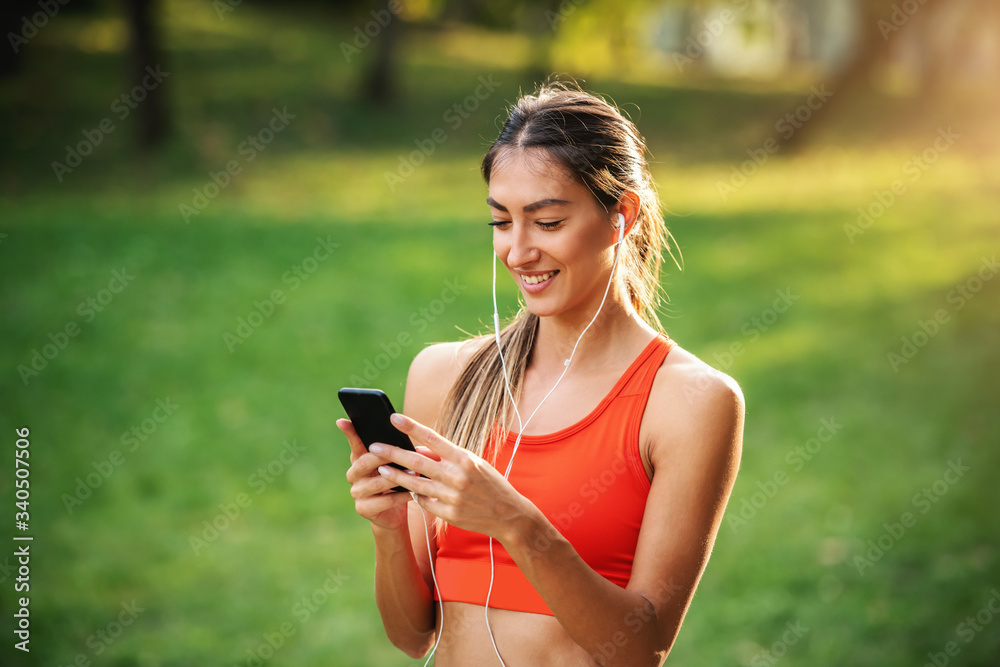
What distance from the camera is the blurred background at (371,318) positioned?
18.6ft

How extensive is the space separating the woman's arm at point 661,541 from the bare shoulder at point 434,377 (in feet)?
2.02

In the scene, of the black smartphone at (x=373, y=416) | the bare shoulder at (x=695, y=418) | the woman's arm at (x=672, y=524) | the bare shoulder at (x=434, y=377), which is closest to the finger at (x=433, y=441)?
the black smartphone at (x=373, y=416)

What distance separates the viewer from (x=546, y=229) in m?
2.14

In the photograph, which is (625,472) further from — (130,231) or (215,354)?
(130,231)

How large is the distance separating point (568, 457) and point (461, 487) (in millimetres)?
483

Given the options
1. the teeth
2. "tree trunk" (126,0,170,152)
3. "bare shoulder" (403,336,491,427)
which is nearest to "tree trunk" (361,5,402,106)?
"tree trunk" (126,0,170,152)

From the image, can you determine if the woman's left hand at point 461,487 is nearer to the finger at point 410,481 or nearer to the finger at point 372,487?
the finger at point 410,481

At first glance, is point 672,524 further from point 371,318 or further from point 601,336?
point 371,318

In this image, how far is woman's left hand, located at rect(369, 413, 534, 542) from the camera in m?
1.75

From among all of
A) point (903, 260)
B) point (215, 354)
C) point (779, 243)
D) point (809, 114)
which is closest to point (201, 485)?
point (215, 354)

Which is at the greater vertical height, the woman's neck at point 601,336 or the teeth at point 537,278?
the teeth at point 537,278

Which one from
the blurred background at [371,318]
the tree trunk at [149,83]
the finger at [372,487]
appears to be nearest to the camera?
the finger at [372,487]

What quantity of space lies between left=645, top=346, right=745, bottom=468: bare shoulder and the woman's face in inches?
13.5

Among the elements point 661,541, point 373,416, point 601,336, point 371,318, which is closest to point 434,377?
point 601,336
